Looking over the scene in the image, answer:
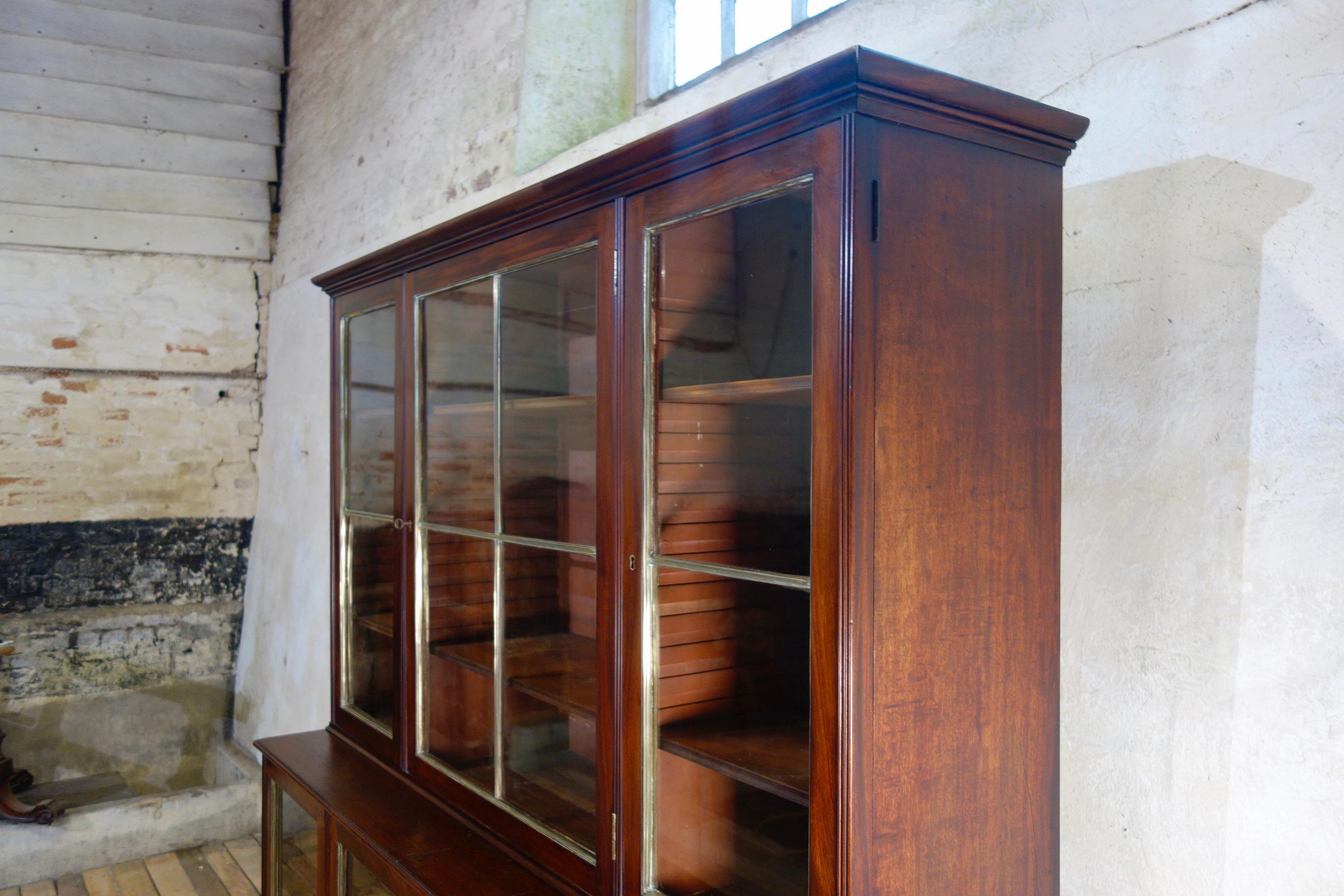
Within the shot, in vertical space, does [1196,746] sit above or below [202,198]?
below

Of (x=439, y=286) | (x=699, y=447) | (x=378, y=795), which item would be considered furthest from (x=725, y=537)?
(x=378, y=795)

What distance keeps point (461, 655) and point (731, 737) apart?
0.87 meters

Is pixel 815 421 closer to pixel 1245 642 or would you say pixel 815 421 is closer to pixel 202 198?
pixel 1245 642

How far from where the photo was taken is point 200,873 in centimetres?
375

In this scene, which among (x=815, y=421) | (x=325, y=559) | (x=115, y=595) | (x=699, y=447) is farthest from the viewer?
(x=115, y=595)

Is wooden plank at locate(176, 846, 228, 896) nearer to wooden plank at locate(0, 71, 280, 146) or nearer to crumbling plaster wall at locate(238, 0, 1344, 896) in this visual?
wooden plank at locate(0, 71, 280, 146)

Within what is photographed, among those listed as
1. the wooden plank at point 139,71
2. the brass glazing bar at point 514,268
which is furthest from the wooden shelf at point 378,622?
the wooden plank at point 139,71

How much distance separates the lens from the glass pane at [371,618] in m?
2.32

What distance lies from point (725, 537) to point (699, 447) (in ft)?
0.49

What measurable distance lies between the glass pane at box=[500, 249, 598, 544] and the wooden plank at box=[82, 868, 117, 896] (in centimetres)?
288

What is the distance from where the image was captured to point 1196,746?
1325 mm

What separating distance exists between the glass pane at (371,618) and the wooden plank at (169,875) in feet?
5.70

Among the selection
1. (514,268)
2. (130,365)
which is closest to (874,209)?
(514,268)

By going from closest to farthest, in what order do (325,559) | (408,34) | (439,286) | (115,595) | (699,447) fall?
(699,447) → (439,286) → (408,34) → (325,559) → (115,595)
